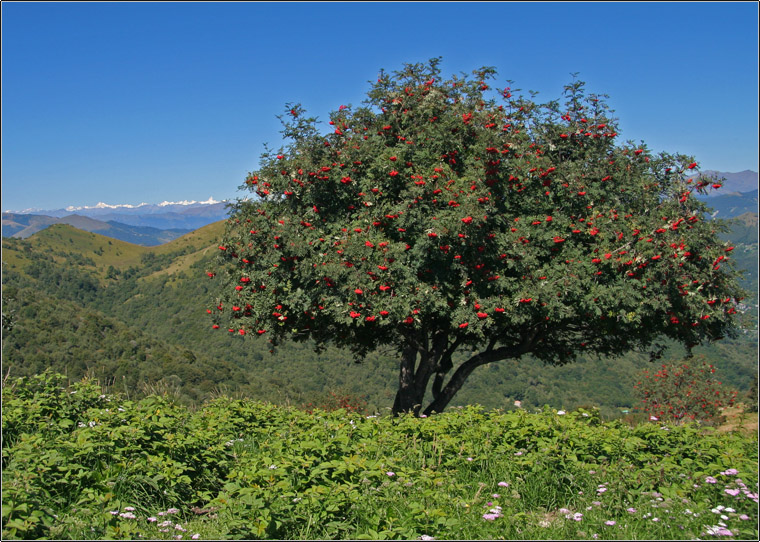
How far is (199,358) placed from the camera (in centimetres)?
4644

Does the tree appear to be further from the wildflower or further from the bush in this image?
the bush

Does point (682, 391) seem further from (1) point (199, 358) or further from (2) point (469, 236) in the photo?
(1) point (199, 358)

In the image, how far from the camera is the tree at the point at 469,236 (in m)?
7.52

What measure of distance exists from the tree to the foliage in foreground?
89.8 inches

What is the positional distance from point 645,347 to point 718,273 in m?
2.11

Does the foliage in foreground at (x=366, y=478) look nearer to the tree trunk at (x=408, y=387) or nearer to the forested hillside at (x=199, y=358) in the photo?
the forested hillside at (x=199, y=358)

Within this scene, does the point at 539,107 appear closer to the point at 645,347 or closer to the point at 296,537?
the point at 645,347

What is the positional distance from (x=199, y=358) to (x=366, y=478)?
4511 centimetres

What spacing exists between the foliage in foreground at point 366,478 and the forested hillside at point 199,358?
3576 millimetres

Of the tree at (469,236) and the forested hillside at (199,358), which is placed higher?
the tree at (469,236)

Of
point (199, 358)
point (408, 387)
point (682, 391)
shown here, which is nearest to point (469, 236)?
point (408, 387)

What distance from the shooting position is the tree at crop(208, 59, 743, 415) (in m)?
7.52

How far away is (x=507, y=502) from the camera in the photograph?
14.6ft

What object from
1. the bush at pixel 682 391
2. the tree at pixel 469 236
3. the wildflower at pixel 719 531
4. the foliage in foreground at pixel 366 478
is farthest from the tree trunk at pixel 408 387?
the bush at pixel 682 391
